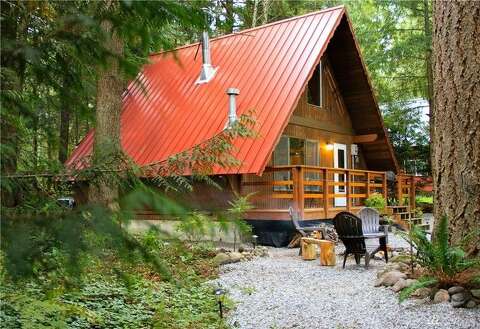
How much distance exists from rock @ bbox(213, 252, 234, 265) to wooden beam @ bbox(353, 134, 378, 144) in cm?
856

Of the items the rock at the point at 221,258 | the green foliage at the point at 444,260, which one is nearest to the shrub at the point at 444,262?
the green foliage at the point at 444,260

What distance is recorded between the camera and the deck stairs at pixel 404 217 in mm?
13172

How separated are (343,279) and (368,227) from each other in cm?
169

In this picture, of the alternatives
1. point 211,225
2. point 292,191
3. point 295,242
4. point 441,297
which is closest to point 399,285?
point 441,297

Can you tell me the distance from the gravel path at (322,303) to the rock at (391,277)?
0.42ft

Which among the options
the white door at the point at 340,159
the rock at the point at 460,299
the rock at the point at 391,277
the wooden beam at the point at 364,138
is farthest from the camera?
the wooden beam at the point at 364,138

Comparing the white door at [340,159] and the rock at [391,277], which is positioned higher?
the white door at [340,159]

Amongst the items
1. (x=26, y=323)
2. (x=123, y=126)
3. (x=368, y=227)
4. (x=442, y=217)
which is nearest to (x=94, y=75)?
(x=26, y=323)

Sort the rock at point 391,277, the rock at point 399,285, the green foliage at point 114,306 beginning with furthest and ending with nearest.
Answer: the rock at point 391,277 < the rock at point 399,285 < the green foliage at point 114,306

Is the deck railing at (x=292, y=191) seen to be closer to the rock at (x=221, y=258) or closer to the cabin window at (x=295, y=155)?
the cabin window at (x=295, y=155)

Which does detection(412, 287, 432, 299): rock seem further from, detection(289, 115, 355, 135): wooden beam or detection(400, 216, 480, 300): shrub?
detection(289, 115, 355, 135): wooden beam

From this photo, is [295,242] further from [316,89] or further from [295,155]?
[316,89]

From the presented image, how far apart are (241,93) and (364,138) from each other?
5.42 meters

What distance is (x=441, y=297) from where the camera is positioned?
4.54m
